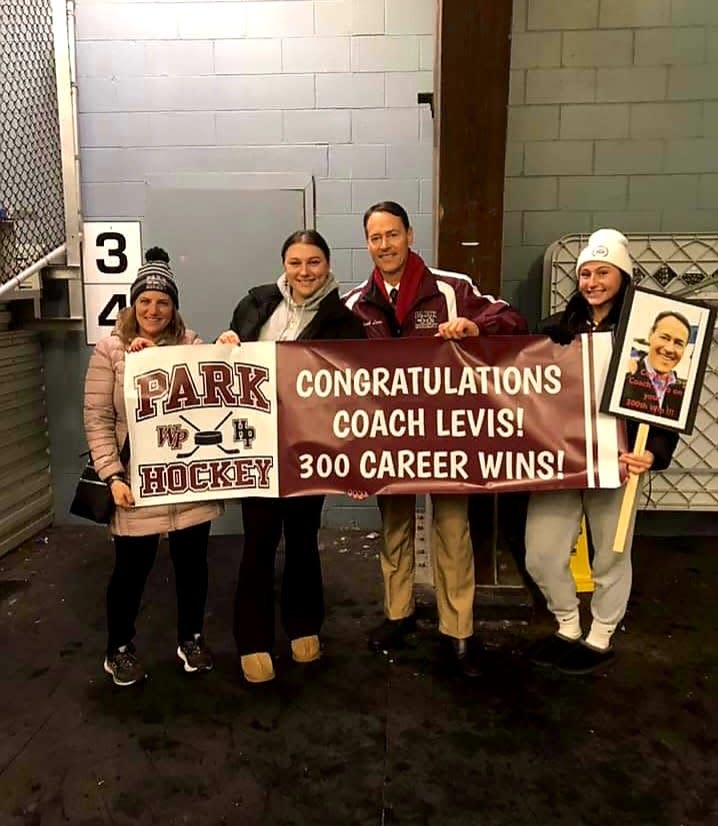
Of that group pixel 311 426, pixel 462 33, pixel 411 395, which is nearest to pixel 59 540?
pixel 311 426

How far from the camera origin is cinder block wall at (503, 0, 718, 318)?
12.4 ft

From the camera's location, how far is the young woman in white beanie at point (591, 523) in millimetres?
2406

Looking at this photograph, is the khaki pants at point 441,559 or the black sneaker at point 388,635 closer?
the khaki pants at point 441,559

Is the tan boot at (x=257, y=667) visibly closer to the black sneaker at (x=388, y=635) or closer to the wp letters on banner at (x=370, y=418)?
the black sneaker at (x=388, y=635)

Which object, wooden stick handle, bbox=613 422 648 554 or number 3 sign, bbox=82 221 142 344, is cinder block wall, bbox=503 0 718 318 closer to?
wooden stick handle, bbox=613 422 648 554

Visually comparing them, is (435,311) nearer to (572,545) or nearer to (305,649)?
(572,545)

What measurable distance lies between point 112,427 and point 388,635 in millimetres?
1320

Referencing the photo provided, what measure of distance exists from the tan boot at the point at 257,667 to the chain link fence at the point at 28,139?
2298 millimetres

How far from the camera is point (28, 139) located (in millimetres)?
3896

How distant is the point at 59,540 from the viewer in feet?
13.6

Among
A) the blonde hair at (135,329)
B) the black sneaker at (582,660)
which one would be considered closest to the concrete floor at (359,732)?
the black sneaker at (582,660)

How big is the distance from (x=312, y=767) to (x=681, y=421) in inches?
62.7

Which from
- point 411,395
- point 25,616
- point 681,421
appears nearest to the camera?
point 681,421

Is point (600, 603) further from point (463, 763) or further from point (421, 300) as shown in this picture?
point (421, 300)
